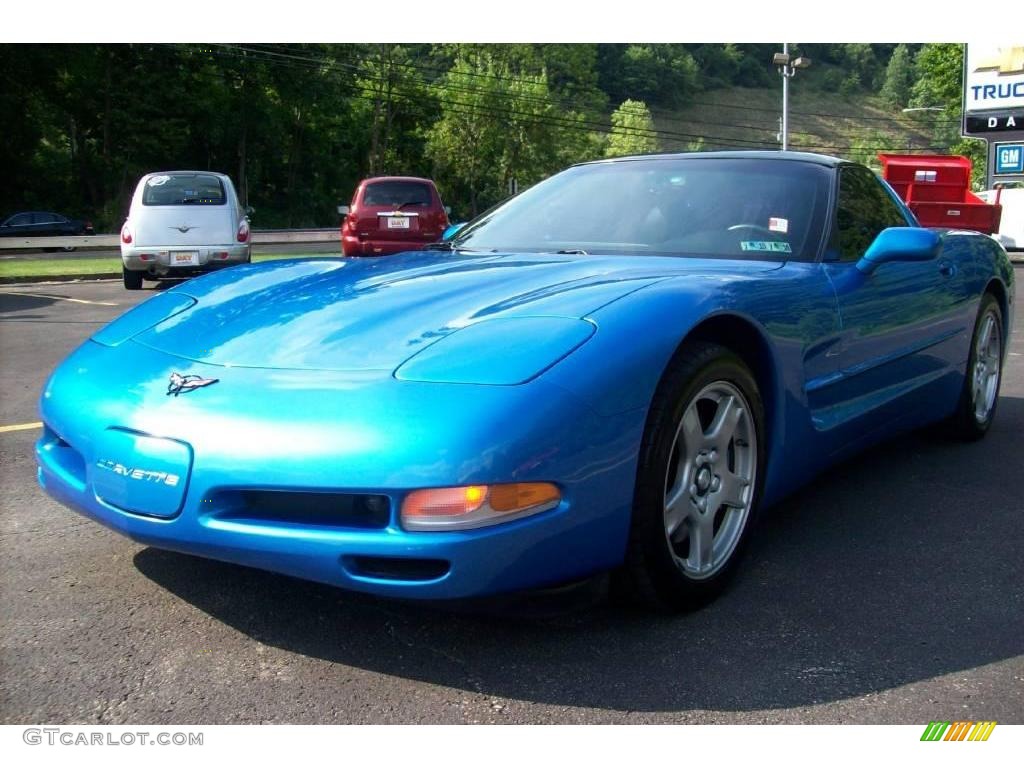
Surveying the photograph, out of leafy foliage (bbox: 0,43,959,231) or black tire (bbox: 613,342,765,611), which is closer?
black tire (bbox: 613,342,765,611)

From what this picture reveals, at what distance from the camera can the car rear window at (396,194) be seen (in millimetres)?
15266

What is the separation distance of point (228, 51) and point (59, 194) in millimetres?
10318

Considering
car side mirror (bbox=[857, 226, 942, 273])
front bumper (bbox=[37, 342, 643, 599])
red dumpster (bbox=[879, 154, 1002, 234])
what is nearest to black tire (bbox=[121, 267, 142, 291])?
car side mirror (bbox=[857, 226, 942, 273])

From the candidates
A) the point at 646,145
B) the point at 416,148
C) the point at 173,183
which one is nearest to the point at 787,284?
the point at 173,183

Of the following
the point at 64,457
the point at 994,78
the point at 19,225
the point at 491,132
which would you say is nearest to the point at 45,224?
the point at 19,225

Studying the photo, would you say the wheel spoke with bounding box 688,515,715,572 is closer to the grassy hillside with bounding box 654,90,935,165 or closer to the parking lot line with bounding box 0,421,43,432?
the parking lot line with bounding box 0,421,43,432

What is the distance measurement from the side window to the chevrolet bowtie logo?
29.4 meters

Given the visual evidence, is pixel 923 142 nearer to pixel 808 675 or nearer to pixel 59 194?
pixel 59 194

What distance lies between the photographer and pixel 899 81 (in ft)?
446

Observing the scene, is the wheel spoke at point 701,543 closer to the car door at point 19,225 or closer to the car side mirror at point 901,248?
the car side mirror at point 901,248

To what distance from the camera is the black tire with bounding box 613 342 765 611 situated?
2299 millimetres


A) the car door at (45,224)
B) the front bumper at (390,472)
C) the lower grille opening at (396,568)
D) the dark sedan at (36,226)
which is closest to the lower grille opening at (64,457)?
the front bumper at (390,472)

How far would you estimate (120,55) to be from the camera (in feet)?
143

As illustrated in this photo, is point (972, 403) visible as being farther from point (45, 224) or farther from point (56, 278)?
point (45, 224)
